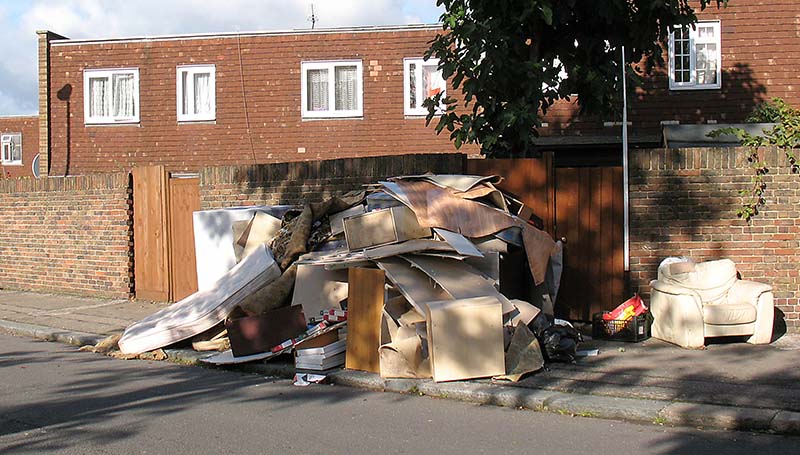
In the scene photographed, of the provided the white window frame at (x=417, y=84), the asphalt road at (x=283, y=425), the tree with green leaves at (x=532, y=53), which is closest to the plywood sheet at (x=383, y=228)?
the tree with green leaves at (x=532, y=53)

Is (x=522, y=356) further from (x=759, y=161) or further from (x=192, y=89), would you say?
(x=192, y=89)

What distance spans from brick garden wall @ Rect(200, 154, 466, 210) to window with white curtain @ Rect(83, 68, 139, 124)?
8.16 m

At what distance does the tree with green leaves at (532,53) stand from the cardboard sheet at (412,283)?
2.80 meters

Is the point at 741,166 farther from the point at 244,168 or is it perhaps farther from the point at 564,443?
the point at 244,168

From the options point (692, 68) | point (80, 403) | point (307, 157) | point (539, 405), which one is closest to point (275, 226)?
point (80, 403)

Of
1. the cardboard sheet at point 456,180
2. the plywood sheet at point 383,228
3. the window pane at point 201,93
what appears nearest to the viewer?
the plywood sheet at point 383,228

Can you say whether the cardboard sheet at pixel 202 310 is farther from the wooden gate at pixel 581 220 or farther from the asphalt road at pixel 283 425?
the wooden gate at pixel 581 220

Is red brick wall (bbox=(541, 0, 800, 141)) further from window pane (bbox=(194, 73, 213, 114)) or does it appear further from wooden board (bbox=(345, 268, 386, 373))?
wooden board (bbox=(345, 268, 386, 373))

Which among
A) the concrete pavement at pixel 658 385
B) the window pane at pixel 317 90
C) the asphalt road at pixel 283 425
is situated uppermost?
the window pane at pixel 317 90

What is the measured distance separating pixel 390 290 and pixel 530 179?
2.95 metres

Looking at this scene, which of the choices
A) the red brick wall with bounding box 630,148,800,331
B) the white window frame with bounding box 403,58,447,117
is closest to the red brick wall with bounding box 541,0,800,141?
the white window frame with bounding box 403,58,447,117

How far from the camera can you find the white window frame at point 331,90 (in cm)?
1917

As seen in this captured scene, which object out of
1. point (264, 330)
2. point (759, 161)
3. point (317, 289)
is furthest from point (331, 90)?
point (759, 161)

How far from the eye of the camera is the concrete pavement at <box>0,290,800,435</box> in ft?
21.5
